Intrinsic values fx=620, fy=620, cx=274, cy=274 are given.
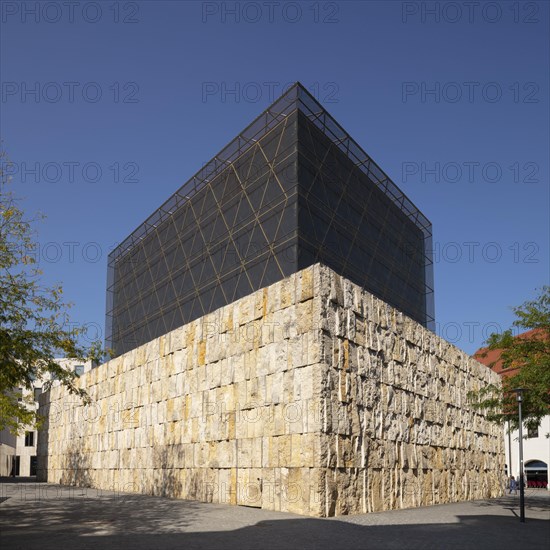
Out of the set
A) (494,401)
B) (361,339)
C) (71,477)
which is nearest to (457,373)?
(494,401)

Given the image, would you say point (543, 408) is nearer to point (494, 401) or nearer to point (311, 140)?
point (494, 401)

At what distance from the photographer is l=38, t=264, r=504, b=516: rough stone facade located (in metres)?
17.5

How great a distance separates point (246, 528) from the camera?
13.9m

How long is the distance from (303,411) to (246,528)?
13.7 feet

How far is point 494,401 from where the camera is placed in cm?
2320

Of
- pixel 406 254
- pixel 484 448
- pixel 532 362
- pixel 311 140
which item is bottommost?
pixel 484 448

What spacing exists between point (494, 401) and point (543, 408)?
129 inches

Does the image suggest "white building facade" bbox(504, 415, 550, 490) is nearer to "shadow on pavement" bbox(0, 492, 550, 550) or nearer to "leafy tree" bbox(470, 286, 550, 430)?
"leafy tree" bbox(470, 286, 550, 430)

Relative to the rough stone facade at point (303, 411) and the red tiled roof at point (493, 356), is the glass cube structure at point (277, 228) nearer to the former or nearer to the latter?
the red tiled roof at point (493, 356)

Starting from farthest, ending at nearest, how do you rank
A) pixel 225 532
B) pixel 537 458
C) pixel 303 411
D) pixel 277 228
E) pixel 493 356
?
1. pixel 493 356
2. pixel 537 458
3. pixel 277 228
4. pixel 303 411
5. pixel 225 532

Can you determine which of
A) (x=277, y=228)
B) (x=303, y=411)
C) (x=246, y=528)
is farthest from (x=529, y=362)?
(x=277, y=228)

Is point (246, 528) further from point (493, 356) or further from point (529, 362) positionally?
point (493, 356)

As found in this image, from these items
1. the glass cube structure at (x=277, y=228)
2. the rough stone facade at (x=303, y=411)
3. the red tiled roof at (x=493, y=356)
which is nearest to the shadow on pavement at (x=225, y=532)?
the rough stone facade at (x=303, y=411)

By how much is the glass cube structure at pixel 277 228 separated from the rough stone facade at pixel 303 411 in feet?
33.3
